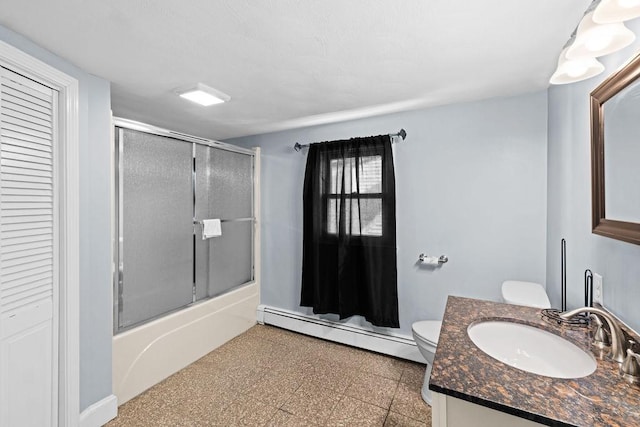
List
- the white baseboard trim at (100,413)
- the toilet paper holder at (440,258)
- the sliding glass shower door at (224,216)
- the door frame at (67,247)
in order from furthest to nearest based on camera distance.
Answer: the sliding glass shower door at (224,216) → the toilet paper holder at (440,258) → the white baseboard trim at (100,413) → the door frame at (67,247)

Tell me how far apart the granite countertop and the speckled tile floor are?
1.20 m

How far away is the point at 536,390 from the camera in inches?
30.8

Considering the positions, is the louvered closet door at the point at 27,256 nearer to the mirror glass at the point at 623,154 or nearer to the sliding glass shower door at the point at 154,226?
the sliding glass shower door at the point at 154,226

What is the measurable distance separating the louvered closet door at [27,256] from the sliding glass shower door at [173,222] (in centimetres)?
45

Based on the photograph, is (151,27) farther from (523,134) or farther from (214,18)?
(523,134)

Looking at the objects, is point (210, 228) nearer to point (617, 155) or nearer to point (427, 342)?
point (427, 342)

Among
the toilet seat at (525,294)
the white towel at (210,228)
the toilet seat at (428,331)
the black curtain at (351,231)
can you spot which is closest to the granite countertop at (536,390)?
the toilet seat at (525,294)

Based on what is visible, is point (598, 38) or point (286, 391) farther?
point (286, 391)

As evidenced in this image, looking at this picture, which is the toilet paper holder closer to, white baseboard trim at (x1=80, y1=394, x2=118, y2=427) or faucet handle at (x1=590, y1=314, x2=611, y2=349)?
faucet handle at (x1=590, y1=314, x2=611, y2=349)

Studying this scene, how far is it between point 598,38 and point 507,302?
1.39 metres

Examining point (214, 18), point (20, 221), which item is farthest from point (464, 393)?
point (20, 221)

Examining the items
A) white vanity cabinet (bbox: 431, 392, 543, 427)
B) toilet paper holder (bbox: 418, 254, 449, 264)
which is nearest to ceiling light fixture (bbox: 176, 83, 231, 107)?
toilet paper holder (bbox: 418, 254, 449, 264)

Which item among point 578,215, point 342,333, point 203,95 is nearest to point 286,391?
point 342,333

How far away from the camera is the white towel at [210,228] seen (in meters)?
2.62
